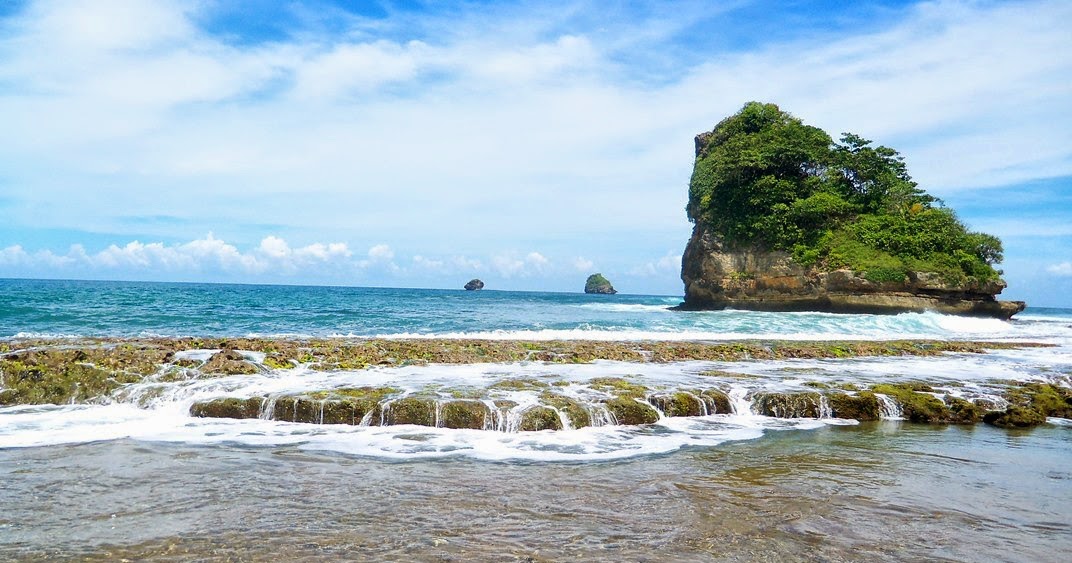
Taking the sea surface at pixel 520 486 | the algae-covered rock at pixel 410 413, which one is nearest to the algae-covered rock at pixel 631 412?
the sea surface at pixel 520 486

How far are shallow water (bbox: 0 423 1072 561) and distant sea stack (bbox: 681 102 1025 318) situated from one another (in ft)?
120

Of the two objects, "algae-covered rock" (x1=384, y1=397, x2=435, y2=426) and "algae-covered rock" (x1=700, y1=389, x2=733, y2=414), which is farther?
"algae-covered rock" (x1=700, y1=389, x2=733, y2=414)

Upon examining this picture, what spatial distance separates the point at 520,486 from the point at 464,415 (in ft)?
11.7

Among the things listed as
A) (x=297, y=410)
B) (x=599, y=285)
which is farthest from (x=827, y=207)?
(x=599, y=285)

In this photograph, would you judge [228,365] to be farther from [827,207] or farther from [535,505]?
[827,207]

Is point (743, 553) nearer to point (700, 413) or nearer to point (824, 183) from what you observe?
point (700, 413)

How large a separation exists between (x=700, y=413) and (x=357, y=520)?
7.47m

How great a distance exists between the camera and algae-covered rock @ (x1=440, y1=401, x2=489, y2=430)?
9797mm

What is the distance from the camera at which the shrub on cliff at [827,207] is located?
41.9 metres

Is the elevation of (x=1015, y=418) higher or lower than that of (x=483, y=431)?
higher

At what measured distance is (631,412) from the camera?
1047cm

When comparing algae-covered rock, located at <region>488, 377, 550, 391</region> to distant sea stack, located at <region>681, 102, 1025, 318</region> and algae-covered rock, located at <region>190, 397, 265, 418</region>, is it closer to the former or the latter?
algae-covered rock, located at <region>190, 397, 265, 418</region>

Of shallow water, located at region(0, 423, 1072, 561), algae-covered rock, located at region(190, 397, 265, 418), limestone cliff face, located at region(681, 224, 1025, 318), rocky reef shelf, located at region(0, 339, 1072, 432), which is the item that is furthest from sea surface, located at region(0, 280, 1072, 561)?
limestone cliff face, located at region(681, 224, 1025, 318)

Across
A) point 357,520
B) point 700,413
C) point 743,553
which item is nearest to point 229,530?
point 357,520
